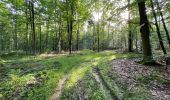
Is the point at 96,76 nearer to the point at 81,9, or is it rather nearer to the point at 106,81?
the point at 106,81

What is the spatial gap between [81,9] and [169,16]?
48.2ft

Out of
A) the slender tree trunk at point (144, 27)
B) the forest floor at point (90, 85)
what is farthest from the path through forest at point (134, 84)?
the slender tree trunk at point (144, 27)

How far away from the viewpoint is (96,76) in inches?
555

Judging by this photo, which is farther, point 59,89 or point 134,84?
point 59,89

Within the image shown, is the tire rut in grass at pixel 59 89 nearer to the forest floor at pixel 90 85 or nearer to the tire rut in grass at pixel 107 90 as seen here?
the forest floor at pixel 90 85

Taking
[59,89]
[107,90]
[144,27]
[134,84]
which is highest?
[144,27]

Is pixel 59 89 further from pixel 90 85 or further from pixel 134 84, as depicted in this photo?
pixel 134 84

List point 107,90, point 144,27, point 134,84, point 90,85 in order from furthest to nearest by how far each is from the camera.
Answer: point 144,27
point 90,85
point 134,84
point 107,90

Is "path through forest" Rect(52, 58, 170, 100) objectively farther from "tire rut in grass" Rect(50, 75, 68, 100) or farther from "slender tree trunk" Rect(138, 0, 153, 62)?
"slender tree trunk" Rect(138, 0, 153, 62)

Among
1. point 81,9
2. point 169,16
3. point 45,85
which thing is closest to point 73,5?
point 81,9

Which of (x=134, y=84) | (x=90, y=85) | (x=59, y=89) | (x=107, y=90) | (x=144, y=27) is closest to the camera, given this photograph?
(x=107, y=90)

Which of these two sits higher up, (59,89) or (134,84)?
(134,84)

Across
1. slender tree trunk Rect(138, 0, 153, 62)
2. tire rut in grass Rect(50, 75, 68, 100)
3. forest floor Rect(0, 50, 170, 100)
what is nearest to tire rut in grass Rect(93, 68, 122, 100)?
forest floor Rect(0, 50, 170, 100)

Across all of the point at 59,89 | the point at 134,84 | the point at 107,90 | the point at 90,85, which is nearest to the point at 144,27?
the point at 134,84
